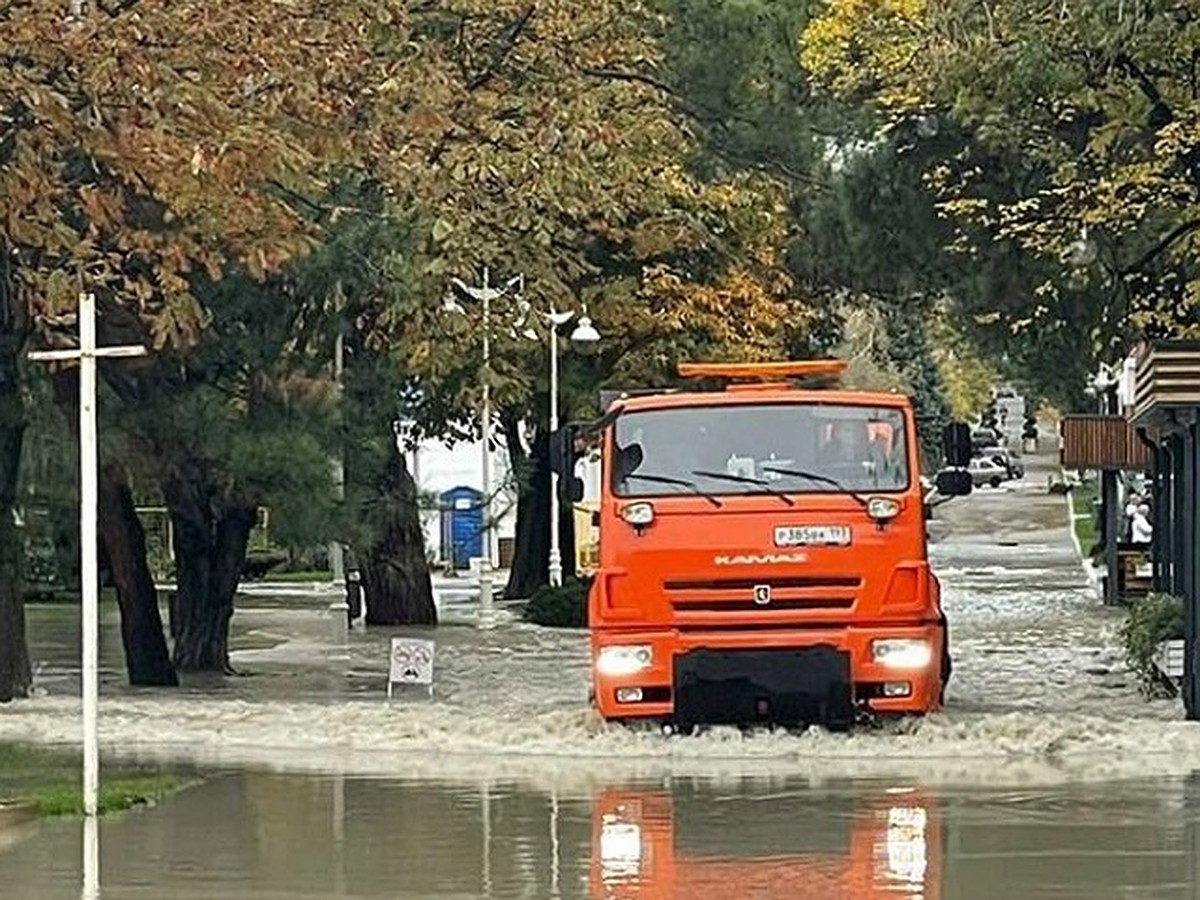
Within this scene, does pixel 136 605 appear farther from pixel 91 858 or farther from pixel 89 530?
pixel 91 858

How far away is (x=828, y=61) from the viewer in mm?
40125

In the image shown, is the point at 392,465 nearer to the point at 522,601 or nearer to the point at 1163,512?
the point at 1163,512

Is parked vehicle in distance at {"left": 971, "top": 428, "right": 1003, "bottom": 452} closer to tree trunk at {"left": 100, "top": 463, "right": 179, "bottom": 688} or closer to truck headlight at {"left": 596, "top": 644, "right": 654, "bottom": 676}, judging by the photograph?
tree trunk at {"left": 100, "top": 463, "right": 179, "bottom": 688}

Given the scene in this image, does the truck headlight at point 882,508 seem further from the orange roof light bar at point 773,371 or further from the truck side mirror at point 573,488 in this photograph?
the truck side mirror at point 573,488

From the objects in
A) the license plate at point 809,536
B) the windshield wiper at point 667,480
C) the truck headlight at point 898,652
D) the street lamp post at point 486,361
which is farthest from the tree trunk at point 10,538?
the truck headlight at point 898,652

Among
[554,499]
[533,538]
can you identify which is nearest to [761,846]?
[554,499]

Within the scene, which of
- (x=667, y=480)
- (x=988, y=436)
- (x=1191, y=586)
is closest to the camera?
(x=667, y=480)

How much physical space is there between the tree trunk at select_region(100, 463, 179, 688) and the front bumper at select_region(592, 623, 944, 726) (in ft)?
36.1

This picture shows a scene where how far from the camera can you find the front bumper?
18250 mm

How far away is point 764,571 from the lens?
60.0ft

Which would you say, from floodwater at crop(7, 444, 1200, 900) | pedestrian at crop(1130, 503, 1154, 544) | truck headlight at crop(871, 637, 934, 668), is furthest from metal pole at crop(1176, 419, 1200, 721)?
pedestrian at crop(1130, 503, 1154, 544)

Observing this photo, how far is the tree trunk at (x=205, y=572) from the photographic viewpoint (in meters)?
30.3

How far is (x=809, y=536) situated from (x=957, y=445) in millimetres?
2956

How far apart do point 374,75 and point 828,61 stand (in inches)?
677
